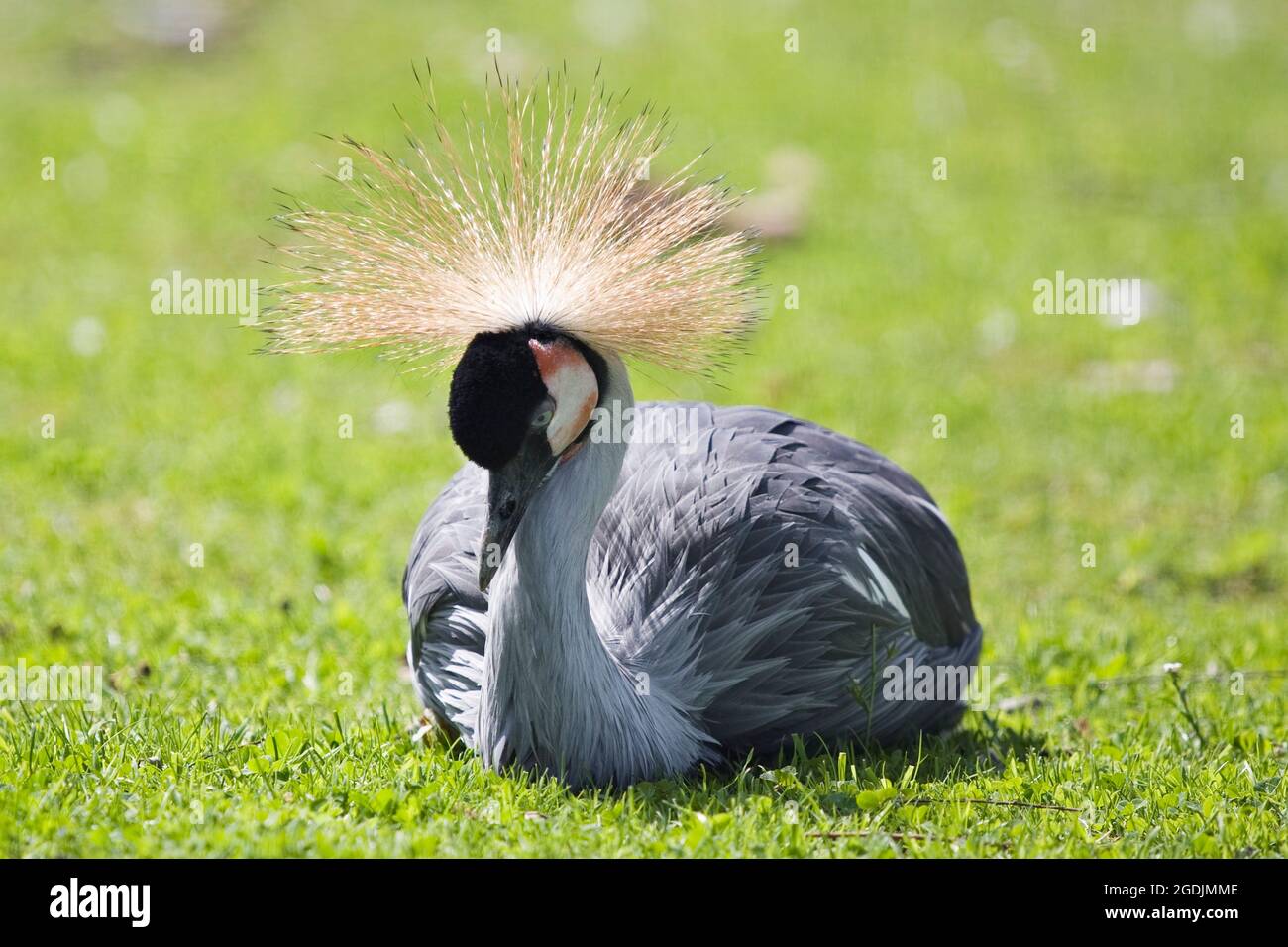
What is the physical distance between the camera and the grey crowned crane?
3244 millimetres

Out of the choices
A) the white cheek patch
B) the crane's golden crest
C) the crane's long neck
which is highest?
the crane's golden crest

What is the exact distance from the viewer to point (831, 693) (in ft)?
12.3

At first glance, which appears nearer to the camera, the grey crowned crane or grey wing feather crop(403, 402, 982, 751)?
the grey crowned crane

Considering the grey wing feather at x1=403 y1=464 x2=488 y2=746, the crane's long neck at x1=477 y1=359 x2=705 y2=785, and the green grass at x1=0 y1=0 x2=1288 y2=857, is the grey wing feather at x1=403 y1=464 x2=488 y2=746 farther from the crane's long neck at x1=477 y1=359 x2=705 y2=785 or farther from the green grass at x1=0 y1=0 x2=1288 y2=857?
the crane's long neck at x1=477 y1=359 x2=705 y2=785

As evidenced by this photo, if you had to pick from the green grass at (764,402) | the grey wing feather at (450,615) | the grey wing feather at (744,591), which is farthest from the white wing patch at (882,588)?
the grey wing feather at (450,615)

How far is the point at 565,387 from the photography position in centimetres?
318

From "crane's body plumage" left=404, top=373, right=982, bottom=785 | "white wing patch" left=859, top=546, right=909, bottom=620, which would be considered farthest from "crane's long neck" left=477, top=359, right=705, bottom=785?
"white wing patch" left=859, top=546, right=909, bottom=620

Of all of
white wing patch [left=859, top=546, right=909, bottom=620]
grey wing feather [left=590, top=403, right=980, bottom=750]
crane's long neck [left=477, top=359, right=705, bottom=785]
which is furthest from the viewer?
white wing patch [left=859, top=546, right=909, bottom=620]

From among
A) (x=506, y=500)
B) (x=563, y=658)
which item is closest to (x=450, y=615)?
(x=563, y=658)

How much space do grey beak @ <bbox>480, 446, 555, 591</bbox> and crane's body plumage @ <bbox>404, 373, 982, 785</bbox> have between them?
0.06 m

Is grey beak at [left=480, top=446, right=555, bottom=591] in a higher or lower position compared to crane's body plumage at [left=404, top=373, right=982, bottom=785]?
higher

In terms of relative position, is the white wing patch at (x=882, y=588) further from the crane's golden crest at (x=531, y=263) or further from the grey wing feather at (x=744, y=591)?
the crane's golden crest at (x=531, y=263)

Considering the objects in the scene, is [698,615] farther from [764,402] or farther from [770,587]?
[764,402]
